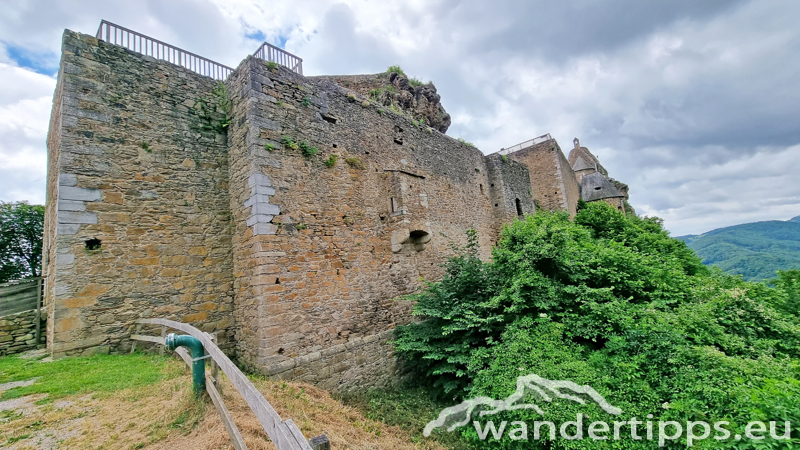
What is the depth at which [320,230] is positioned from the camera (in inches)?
291

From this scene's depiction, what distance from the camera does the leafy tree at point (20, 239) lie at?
13.2 metres

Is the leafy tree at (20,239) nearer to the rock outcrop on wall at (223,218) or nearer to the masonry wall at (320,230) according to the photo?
the rock outcrop on wall at (223,218)

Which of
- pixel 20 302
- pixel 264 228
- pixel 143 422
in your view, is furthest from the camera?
pixel 20 302

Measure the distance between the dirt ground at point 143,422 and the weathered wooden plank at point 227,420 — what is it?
24 centimetres

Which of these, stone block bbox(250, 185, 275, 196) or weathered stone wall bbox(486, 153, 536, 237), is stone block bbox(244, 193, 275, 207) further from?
weathered stone wall bbox(486, 153, 536, 237)

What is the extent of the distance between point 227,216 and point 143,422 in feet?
15.2

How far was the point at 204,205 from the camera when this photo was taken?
23.4ft

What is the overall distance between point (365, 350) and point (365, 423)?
79.8 inches

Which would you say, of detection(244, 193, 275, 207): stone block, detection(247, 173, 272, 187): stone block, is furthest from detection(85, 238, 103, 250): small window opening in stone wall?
detection(247, 173, 272, 187): stone block

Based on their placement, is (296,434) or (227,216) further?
(227,216)

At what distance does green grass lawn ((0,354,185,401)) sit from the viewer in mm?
4316

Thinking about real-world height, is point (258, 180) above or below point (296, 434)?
above

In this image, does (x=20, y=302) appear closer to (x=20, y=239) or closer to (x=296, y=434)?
(x=296, y=434)

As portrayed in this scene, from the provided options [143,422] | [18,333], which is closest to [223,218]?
[18,333]
